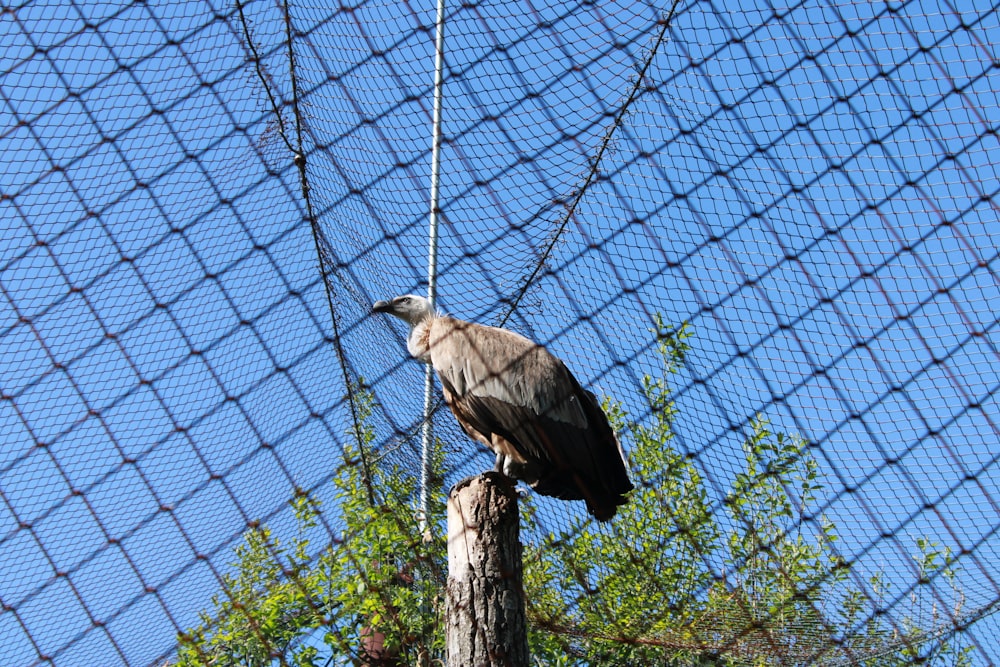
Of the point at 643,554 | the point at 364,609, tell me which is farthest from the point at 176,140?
the point at 643,554

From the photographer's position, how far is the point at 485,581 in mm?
2410

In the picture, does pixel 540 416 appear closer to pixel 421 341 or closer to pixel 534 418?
pixel 534 418

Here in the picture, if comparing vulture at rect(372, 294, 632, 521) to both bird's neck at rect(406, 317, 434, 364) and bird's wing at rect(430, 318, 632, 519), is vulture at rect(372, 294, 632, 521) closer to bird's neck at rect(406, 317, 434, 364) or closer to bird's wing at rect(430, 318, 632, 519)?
bird's wing at rect(430, 318, 632, 519)

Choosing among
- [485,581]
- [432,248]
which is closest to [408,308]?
[432,248]

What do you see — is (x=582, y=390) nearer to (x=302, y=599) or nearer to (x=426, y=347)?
(x=426, y=347)

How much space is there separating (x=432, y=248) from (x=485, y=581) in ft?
3.56

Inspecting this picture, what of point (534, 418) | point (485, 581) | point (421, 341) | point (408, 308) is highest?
point (408, 308)

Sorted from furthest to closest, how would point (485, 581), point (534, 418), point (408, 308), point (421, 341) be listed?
point (408, 308) → point (421, 341) → point (534, 418) → point (485, 581)

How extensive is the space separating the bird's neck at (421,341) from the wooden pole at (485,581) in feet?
2.43

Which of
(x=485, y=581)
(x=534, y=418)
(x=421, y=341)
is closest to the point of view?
(x=485, y=581)

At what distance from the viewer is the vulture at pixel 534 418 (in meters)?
2.91

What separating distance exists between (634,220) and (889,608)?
52.1 inches

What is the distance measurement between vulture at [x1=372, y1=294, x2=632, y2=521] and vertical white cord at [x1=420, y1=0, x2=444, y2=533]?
256 mm

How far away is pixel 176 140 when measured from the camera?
3023mm
